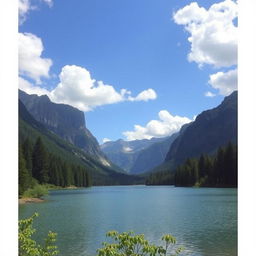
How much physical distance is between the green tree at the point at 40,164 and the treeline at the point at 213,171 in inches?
2426

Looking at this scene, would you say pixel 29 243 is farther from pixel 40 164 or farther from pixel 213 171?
pixel 213 171

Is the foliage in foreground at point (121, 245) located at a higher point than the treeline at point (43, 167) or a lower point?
higher

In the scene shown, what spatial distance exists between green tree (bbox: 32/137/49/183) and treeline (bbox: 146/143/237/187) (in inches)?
2426

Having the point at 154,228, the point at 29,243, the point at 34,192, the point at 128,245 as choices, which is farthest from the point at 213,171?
the point at 128,245

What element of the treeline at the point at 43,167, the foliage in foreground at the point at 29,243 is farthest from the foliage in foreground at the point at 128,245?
the treeline at the point at 43,167

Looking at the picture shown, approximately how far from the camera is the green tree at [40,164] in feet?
451

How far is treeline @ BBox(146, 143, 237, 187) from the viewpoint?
134000 mm

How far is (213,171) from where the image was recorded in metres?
143

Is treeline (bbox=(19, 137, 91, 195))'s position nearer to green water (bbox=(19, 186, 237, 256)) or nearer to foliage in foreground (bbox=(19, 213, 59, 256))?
green water (bbox=(19, 186, 237, 256))

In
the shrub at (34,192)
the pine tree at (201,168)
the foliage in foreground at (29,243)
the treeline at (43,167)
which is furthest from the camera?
the pine tree at (201,168)

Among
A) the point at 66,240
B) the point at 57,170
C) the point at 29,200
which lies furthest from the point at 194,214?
the point at 57,170

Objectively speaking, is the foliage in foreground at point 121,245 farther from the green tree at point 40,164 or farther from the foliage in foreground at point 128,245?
the green tree at point 40,164
